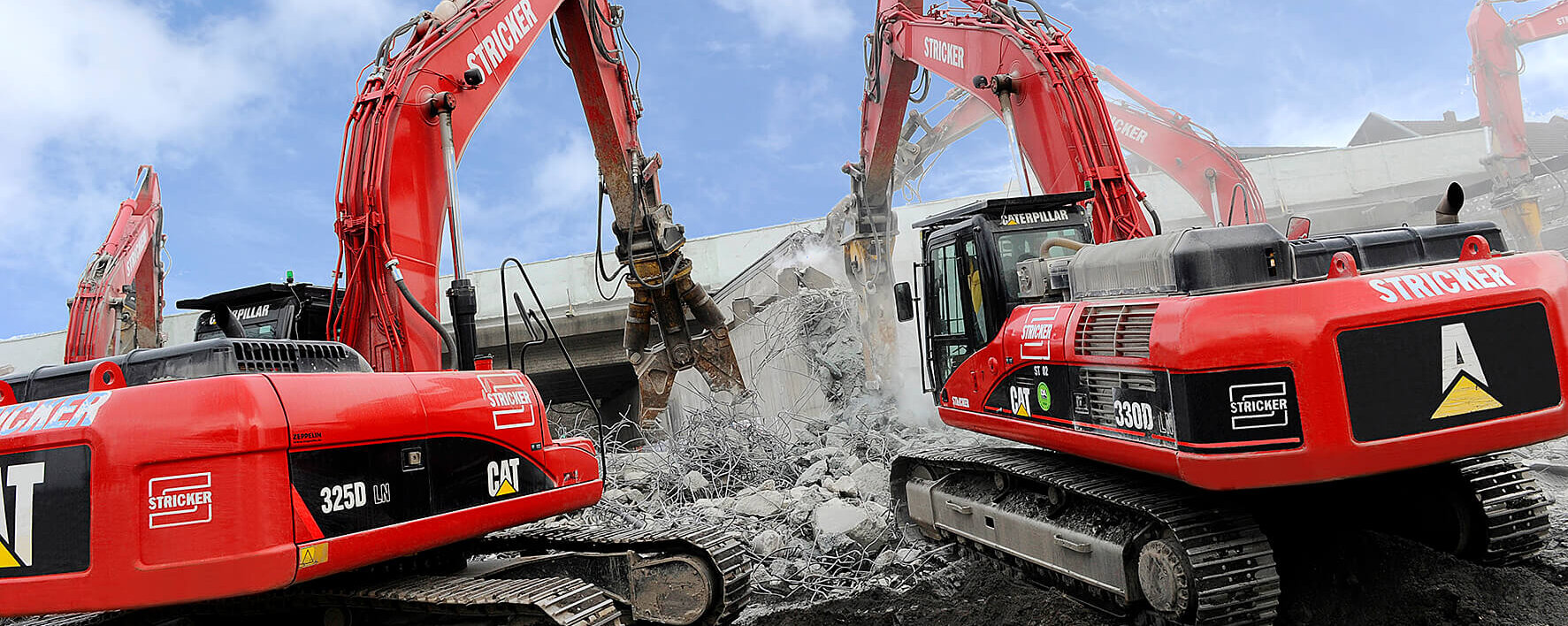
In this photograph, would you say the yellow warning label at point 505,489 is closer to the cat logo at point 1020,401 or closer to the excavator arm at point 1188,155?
the cat logo at point 1020,401

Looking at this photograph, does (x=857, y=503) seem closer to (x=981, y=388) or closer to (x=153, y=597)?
(x=981, y=388)

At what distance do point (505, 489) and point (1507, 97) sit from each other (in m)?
18.4

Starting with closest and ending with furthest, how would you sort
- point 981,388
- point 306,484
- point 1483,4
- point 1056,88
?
point 306,484 < point 981,388 < point 1056,88 < point 1483,4

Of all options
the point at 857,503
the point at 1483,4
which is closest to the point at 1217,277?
the point at 857,503

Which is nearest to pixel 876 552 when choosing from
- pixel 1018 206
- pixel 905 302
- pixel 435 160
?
pixel 905 302

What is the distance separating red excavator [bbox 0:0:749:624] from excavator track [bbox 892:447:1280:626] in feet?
5.50

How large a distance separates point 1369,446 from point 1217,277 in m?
0.83

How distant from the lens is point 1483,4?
16.5m

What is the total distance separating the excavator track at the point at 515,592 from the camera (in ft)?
12.3

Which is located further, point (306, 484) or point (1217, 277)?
point (1217, 277)

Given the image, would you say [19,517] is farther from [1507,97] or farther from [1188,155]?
[1507,97]

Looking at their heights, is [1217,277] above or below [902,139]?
below

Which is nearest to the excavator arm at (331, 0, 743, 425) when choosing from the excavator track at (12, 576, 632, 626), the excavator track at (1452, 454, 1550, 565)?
the excavator track at (12, 576, 632, 626)

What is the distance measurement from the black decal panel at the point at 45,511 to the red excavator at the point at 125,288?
7.35 meters
